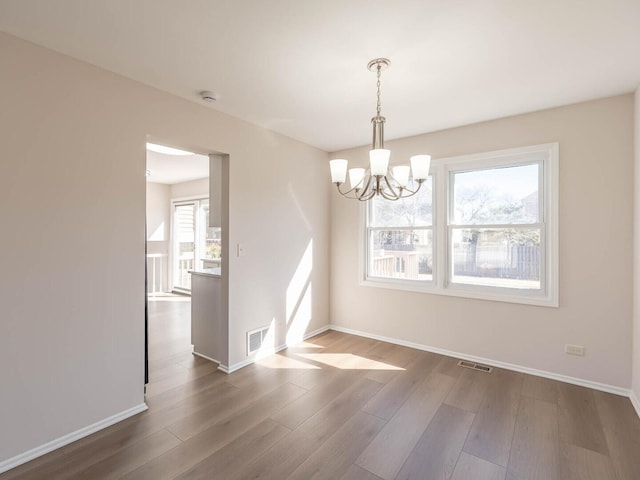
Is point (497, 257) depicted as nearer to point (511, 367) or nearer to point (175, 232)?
point (511, 367)

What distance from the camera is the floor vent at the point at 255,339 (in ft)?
11.3

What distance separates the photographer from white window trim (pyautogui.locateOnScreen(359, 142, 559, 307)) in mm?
3014

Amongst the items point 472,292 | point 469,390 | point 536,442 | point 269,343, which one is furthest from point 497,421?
point 269,343

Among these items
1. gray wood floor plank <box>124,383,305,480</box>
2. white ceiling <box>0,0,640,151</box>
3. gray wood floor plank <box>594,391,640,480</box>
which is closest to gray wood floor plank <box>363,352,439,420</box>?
gray wood floor plank <box>124,383,305,480</box>

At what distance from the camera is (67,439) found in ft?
7.02

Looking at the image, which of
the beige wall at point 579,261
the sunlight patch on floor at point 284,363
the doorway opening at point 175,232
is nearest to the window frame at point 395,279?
the beige wall at point 579,261

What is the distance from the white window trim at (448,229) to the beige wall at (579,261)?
0.20 feet

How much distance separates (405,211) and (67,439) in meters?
3.79

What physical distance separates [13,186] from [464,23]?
286 cm

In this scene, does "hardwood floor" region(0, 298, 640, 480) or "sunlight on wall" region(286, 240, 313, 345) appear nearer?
"hardwood floor" region(0, 298, 640, 480)

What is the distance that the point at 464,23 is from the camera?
6.00 feet

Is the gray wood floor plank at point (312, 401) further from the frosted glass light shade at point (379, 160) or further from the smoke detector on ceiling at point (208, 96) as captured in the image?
the smoke detector on ceiling at point (208, 96)

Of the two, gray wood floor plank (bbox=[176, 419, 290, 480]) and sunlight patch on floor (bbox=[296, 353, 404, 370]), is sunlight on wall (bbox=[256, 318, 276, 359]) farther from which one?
gray wood floor plank (bbox=[176, 419, 290, 480])

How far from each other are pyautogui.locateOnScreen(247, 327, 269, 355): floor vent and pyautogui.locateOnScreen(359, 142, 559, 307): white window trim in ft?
5.02
